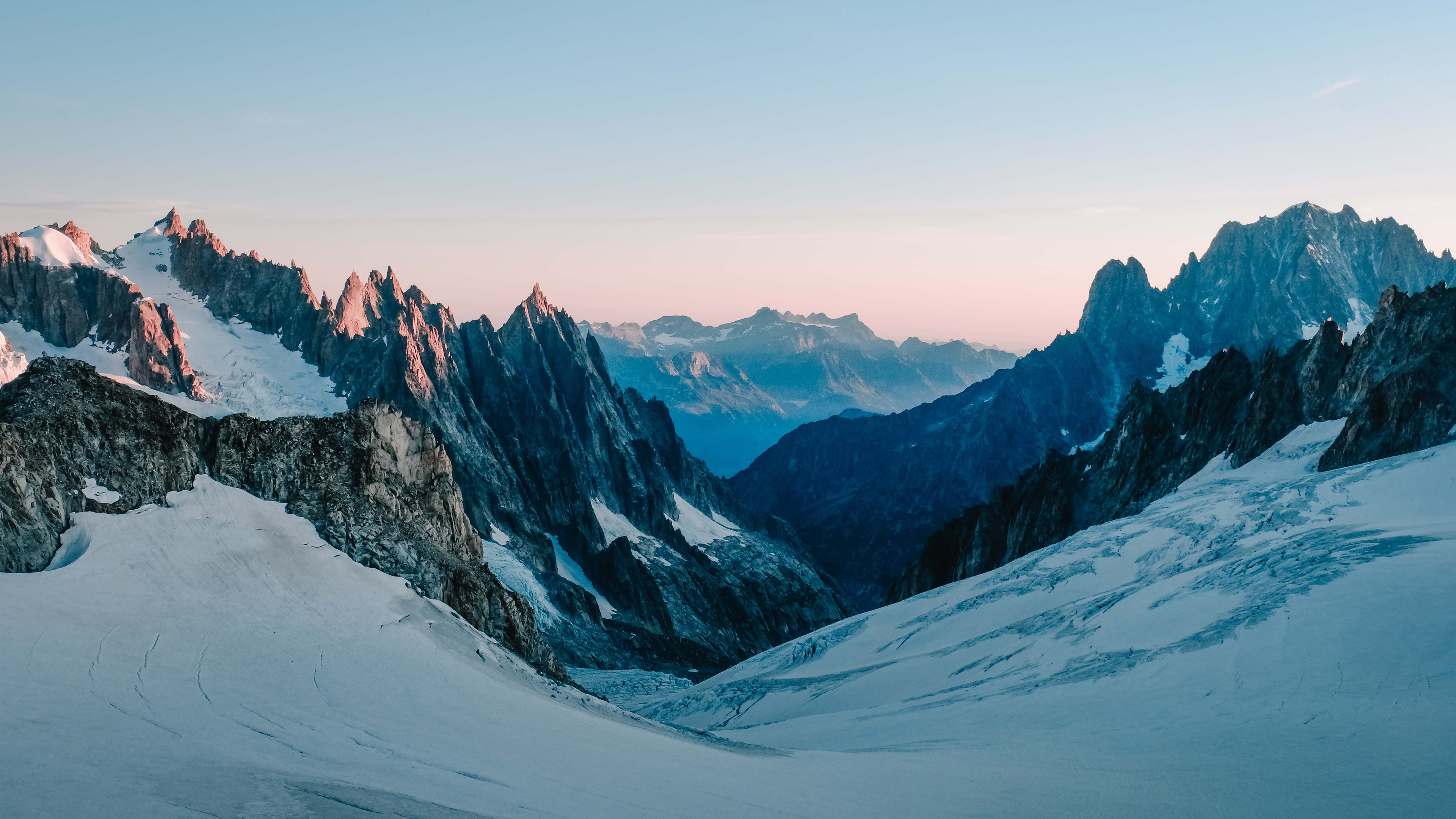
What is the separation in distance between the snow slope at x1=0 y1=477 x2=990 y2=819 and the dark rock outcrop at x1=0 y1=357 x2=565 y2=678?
1.11 meters

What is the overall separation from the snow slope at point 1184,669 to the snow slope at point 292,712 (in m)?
6.74

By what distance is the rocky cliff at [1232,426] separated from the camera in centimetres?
8369

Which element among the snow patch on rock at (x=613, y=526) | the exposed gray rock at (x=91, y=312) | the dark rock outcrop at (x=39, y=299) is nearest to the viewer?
the exposed gray rock at (x=91, y=312)

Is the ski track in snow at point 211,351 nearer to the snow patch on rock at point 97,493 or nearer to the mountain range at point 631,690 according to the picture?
the mountain range at point 631,690

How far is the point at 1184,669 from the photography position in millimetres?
40219

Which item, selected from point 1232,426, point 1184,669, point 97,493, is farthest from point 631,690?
point 1232,426

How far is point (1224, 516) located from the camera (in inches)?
2685

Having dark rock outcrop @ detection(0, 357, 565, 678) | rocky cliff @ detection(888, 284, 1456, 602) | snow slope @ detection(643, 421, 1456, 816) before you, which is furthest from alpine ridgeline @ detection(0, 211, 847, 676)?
snow slope @ detection(643, 421, 1456, 816)

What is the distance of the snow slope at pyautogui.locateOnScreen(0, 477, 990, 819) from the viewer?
21.5 m

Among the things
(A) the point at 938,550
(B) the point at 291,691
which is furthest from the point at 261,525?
(A) the point at 938,550

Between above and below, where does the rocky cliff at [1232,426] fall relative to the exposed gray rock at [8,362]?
below

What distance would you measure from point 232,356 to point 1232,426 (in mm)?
149648

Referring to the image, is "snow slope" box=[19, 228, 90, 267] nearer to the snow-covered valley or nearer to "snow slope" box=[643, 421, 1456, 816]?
"snow slope" box=[643, 421, 1456, 816]

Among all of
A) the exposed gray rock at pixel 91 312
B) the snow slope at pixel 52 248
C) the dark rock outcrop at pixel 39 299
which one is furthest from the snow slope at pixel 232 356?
the dark rock outcrop at pixel 39 299
